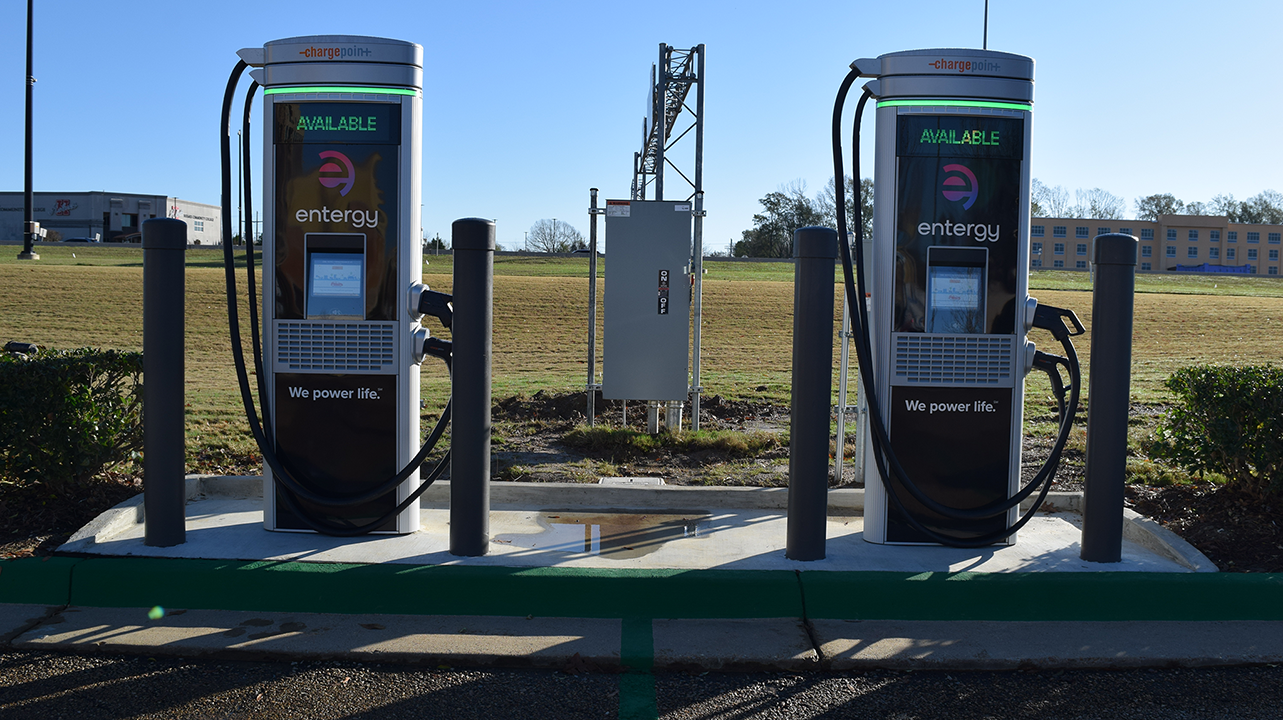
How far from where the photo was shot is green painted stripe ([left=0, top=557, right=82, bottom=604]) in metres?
4.41

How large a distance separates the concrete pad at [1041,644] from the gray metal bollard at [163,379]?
126 inches

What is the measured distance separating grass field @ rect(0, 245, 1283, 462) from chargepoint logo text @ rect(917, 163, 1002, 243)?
5042mm

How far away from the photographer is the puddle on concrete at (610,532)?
5.02m

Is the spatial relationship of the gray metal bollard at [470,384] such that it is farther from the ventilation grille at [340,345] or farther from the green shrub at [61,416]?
the green shrub at [61,416]

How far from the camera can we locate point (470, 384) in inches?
184

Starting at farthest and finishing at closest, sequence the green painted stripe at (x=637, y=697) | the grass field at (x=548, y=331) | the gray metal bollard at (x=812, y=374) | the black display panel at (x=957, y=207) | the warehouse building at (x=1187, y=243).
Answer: the warehouse building at (x=1187, y=243)
the grass field at (x=548, y=331)
the black display panel at (x=957, y=207)
the gray metal bollard at (x=812, y=374)
the green painted stripe at (x=637, y=697)

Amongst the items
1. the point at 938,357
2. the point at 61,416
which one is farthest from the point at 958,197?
the point at 61,416

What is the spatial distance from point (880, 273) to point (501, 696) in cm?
284

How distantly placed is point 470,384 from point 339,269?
3.32ft

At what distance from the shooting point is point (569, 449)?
8.17 m

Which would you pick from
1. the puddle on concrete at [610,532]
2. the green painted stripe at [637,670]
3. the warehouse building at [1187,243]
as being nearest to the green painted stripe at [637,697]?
the green painted stripe at [637,670]

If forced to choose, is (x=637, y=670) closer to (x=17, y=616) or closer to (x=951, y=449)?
(x=951, y=449)

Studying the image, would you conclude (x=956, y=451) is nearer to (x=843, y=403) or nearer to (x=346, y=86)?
(x=843, y=403)

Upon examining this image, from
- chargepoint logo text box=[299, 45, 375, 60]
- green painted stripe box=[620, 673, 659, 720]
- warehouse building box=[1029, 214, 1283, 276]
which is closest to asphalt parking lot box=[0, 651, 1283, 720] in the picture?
green painted stripe box=[620, 673, 659, 720]
